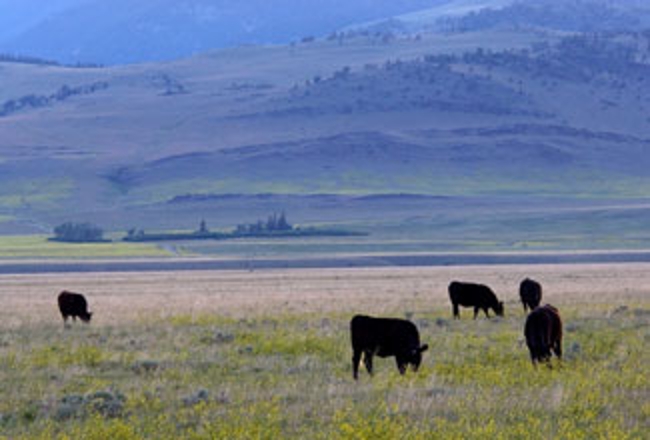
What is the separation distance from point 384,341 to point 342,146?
137858 millimetres

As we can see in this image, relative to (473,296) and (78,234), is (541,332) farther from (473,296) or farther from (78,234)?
(78,234)

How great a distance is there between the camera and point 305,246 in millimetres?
90625

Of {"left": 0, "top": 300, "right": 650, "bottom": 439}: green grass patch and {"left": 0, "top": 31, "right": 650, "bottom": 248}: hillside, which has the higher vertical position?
{"left": 0, "top": 31, "right": 650, "bottom": 248}: hillside

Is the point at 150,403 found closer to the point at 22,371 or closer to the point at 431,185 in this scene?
the point at 22,371

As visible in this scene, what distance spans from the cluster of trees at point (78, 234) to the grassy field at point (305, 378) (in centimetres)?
7071

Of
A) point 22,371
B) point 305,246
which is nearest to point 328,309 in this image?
point 22,371

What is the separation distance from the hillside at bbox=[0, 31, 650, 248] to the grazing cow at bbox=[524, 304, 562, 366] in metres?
90.4

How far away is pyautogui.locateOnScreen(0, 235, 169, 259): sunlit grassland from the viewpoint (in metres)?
84.9

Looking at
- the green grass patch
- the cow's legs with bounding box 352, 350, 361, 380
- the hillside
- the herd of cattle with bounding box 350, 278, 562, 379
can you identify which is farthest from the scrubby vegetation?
the cow's legs with bounding box 352, 350, 361, 380

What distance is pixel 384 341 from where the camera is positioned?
16375mm

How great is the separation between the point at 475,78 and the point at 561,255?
360 ft

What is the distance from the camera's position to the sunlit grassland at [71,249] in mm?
84938

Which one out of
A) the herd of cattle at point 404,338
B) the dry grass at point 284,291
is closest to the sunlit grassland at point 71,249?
the dry grass at point 284,291

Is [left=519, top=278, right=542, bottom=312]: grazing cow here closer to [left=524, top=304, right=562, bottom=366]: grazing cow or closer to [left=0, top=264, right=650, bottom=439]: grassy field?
[left=0, top=264, right=650, bottom=439]: grassy field
